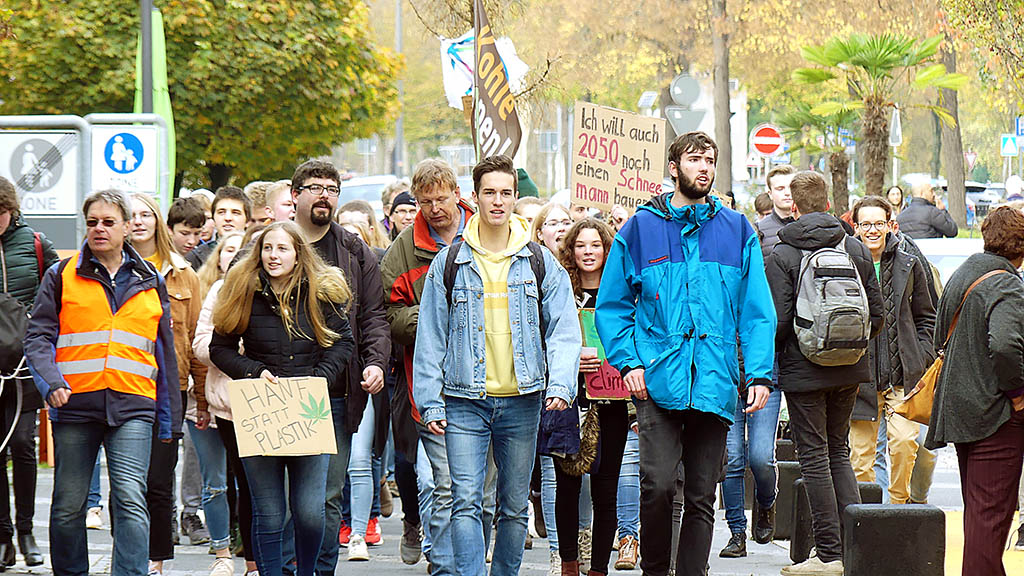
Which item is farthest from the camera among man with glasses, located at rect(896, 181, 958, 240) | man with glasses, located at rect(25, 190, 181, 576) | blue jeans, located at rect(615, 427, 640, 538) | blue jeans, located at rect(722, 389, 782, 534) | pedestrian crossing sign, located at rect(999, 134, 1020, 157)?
Result: pedestrian crossing sign, located at rect(999, 134, 1020, 157)

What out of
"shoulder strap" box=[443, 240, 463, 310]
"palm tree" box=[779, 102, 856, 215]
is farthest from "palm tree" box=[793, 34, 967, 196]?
"shoulder strap" box=[443, 240, 463, 310]

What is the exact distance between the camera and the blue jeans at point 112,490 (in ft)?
22.3

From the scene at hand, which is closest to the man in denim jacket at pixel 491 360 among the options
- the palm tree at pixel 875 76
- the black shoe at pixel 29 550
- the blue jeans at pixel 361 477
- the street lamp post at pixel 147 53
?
the blue jeans at pixel 361 477

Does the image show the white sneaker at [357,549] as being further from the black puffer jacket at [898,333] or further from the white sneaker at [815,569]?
the black puffer jacket at [898,333]

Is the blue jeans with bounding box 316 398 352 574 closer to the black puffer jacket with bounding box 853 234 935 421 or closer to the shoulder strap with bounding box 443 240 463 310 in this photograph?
the shoulder strap with bounding box 443 240 463 310

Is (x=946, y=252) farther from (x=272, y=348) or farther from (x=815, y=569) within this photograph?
(x=272, y=348)

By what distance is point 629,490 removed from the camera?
8.40 meters

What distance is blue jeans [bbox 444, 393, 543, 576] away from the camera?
6.58 meters

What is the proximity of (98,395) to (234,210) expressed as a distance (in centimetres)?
300

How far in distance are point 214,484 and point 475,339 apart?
2.19 m

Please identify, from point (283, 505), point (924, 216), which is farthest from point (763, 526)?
point (924, 216)

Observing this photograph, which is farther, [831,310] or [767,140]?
[767,140]

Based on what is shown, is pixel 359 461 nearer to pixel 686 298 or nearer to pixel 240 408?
pixel 240 408

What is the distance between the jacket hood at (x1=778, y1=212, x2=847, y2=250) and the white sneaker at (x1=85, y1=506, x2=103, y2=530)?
4.71 m
